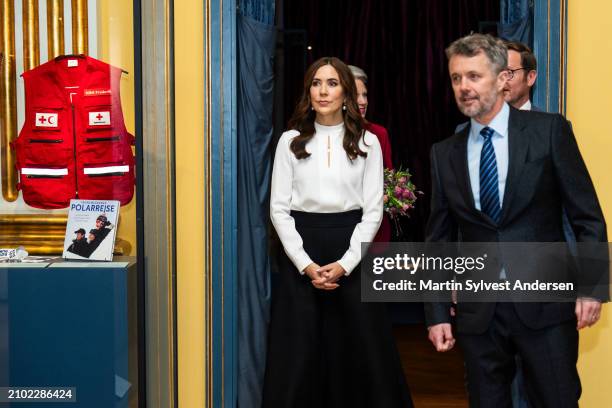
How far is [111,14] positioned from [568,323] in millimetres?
2213

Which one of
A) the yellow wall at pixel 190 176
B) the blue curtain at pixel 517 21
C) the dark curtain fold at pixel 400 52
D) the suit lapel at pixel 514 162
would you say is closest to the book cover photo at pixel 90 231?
the yellow wall at pixel 190 176

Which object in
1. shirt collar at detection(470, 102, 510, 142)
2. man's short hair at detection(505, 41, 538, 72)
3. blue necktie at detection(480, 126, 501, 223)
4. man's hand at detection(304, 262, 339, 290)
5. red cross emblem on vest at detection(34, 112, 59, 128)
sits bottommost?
man's hand at detection(304, 262, 339, 290)

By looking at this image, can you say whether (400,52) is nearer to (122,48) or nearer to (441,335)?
(122,48)

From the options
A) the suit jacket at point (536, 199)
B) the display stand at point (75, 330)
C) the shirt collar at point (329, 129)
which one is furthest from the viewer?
the shirt collar at point (329, 129)

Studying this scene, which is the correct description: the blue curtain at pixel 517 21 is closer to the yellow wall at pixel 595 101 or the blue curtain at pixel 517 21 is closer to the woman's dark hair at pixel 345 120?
the yellow wall at pixel 595 101

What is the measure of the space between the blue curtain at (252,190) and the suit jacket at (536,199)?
4.62ft

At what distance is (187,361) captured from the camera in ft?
12.2

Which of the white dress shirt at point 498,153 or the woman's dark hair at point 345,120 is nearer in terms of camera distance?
the white dress shirt at point 498,153

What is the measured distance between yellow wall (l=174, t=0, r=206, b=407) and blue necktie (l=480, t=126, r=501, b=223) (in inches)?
62.3

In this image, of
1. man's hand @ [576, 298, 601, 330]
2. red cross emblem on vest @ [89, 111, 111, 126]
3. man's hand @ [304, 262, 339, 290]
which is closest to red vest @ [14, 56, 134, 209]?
red cross emblem on vest @ [89, 111, 111, 126]

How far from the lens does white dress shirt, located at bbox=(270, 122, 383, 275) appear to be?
3.32 m

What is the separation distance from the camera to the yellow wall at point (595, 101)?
3.48m

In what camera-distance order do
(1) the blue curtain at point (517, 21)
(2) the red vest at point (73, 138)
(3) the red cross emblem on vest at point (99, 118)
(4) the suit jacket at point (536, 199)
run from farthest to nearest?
1. (1) the blue curtain at point (517, 21)
2. (3) the red cross emblem on vest at point (99, 118)
3. (2) the red vest at point (73, 138)
4. (4) the suit jacket at point (536, 199)

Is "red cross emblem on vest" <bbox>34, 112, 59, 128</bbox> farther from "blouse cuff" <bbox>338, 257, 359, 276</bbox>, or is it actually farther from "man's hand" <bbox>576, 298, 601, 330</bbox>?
"man's hand" <bbox>576, 298, 601, 330</bbox>
